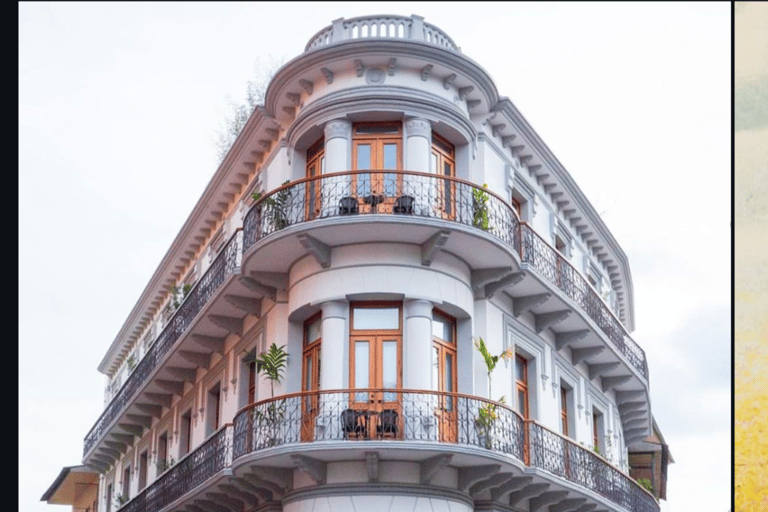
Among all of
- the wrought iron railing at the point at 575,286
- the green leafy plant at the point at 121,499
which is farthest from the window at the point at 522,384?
the green leafy plant at the point at 121,499

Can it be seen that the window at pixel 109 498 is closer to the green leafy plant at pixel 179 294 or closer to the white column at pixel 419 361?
the green leafy plant at pixel 179 294

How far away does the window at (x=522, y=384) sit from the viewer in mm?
21375

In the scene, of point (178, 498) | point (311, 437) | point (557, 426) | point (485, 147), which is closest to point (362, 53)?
point (485, 147)

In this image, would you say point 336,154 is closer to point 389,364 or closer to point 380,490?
point 389,364

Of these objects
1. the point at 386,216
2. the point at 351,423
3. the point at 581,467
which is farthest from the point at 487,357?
the point at 581,467

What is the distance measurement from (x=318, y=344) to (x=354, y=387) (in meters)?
1.36

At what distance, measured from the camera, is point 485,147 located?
2144 centimetres

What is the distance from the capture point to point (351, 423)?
17266 mm

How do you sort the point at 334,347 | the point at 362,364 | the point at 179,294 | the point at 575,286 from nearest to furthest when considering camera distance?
the point at 334,347
the point at 362,364
the point at 575,286
the point at 179,294

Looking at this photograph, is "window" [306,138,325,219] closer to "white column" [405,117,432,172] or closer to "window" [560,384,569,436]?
"white column" [405,117,432,172]

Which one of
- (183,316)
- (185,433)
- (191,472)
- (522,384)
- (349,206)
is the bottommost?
(191,472)

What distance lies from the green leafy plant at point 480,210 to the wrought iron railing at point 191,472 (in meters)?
5.95

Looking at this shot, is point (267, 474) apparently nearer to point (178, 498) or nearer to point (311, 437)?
point (311, 437)

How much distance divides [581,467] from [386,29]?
31.1ft
